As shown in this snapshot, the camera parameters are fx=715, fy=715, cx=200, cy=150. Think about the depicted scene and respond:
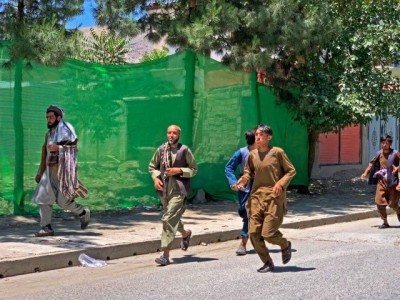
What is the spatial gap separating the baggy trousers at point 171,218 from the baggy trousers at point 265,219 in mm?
1115

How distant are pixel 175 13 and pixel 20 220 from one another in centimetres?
562

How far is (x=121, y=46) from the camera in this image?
31672 millimetres

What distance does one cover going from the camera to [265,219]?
26.3 ft

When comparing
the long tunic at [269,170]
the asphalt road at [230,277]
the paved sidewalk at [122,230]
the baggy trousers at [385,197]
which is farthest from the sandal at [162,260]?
the baggy trousers at [385,197]

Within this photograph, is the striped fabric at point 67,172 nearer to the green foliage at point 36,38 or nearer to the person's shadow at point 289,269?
the green foliage at point 36,38

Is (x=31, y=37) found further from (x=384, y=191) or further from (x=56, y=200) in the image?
(x=384, y=191)

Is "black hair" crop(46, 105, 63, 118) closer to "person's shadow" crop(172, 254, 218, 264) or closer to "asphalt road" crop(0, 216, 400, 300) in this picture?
"asphalt road" crop(0, 216, 400, 300)

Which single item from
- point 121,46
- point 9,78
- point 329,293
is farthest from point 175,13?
point 121,46

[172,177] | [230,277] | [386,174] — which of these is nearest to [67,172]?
[172,177]

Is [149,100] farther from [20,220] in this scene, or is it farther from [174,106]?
[20,220]

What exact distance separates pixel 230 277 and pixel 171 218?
125 centimetres

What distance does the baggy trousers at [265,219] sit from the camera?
26.2 ft

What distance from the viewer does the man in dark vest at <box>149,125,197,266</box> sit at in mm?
8836

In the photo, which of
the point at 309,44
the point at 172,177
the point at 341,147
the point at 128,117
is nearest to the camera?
the point at 172,177
